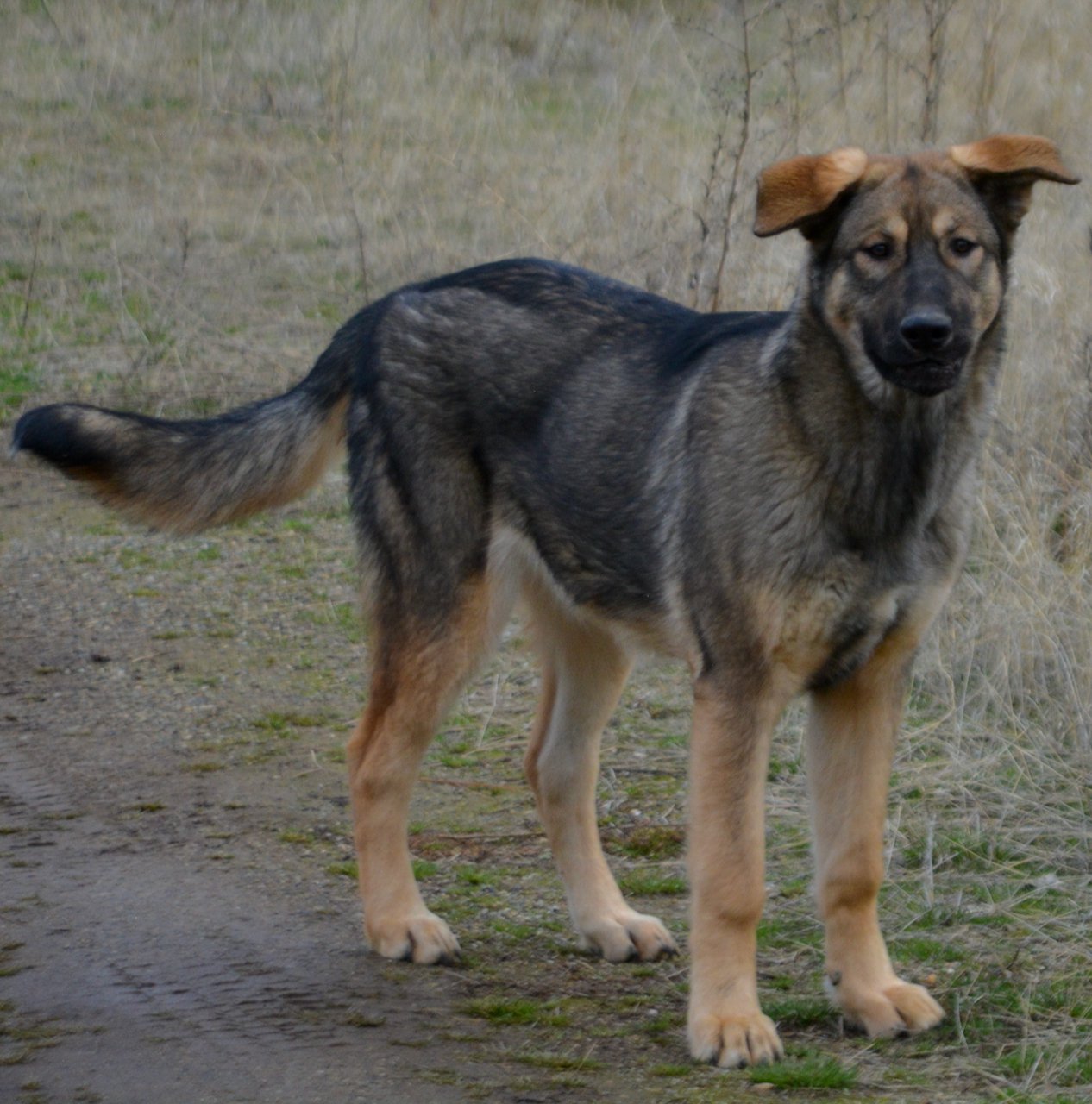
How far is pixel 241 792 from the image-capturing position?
204 inches

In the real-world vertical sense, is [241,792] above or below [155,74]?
below

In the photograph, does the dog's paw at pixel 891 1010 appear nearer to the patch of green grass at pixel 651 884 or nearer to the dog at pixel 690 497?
the dog at pixel 690 497

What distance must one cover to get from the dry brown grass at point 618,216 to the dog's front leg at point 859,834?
0.20 m

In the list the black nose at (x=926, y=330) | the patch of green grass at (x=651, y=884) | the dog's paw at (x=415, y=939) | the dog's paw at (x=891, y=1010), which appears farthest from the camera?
the patch of green grass at (x=651, y=884)

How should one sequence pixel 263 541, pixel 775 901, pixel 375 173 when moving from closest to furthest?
pixel 775 901, pixel 263 541, pixel 375 173

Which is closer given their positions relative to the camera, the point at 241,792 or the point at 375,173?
the point at 241,792

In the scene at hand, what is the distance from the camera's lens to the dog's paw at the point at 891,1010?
369 centimetres

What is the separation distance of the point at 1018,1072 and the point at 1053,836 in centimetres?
126

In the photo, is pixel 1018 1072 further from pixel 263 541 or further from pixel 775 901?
pixel 263 541

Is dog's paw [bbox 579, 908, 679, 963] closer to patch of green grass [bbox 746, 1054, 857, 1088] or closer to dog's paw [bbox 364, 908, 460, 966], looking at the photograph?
dog's paw [bbox 364, 908, 460, 966]

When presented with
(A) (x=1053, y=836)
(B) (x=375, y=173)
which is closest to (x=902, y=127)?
(B) (x=375, y=173)

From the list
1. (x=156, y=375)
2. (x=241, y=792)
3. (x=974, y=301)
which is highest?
(x=974, y=301)

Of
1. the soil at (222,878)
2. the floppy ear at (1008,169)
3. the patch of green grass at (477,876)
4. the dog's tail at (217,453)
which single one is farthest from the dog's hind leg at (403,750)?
the floppy ear at (1008,169)

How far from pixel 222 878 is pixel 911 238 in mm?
2436
